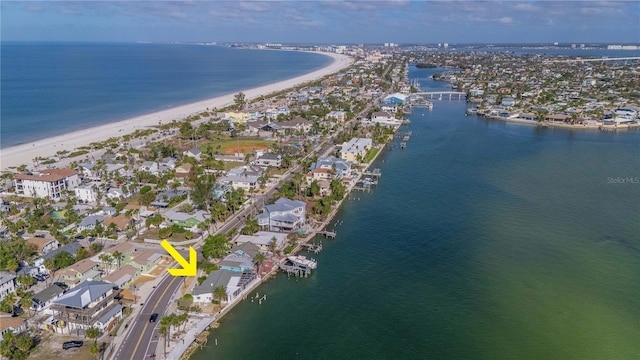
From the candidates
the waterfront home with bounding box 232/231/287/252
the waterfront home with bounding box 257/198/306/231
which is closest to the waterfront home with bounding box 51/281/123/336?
the waterfront home with bounding box 232/231/287/252

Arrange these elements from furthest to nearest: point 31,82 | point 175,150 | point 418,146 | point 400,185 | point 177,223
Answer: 1. point 31,82
2. point 418,146
3. point 175,150
4. point 400,185
5. point 177,223

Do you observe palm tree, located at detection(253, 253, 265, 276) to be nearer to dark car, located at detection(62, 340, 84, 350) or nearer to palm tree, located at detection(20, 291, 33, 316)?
dark car, located at detection(62, 340, 84, 350)

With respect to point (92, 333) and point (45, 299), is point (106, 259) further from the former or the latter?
point (92, 333)

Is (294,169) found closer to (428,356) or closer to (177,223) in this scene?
(177,223)

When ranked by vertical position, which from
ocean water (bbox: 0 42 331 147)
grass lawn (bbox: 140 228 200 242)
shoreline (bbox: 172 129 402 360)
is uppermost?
ocean water (bbox: 0 42 331 147)

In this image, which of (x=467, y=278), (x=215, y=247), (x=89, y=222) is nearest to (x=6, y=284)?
(x=89, y=222)

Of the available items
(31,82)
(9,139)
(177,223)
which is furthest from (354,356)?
(31,82)
